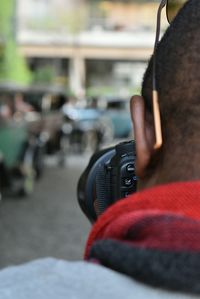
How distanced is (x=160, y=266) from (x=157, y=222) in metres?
0.06

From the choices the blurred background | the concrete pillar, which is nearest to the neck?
the blurred background

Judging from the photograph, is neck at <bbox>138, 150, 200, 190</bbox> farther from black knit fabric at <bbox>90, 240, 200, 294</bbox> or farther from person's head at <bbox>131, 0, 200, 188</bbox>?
black knit fabric at <bbox>90, 240, 200, 294</bbox>

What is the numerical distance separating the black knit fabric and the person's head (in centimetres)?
14

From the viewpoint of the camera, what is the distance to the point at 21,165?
37.6ft

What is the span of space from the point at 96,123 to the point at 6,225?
13394 millimetres

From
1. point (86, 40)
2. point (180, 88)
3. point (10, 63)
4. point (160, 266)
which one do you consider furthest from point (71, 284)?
point (86, 40)

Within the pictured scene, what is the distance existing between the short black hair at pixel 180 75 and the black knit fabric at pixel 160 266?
21 cm

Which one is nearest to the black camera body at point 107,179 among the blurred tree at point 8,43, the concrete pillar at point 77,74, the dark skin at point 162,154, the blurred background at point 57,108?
the blurred background at point 57,108

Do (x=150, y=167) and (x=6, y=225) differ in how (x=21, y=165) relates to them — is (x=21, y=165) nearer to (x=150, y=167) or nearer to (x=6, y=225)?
(x=6, y=225)

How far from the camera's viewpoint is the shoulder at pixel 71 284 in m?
1.01

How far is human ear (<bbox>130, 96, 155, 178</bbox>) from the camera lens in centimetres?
117

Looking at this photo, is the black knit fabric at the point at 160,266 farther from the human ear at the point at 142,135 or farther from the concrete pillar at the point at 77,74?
the concrete pillar at the point at 77,74

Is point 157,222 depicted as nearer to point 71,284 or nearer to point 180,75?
point 71,284

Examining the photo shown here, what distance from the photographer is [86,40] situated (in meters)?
39.9
